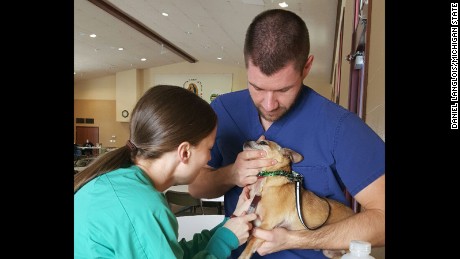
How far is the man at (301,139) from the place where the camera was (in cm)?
104

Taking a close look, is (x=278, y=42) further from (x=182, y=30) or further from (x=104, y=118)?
(x=104, y=118)

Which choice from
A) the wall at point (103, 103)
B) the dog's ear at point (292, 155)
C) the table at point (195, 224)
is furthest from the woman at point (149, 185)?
the wall at point (103, 103)

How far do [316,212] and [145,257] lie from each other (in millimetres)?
557

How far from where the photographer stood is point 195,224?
2.27 m

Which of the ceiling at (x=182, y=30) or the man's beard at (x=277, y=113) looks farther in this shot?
the ceiling at (x=182, y=30)

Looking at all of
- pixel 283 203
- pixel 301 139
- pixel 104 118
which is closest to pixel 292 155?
pixel 301 139

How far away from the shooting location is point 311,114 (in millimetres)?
1198

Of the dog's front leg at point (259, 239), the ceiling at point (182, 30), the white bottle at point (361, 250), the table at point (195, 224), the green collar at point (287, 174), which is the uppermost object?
the ceiling at point (182, 30)

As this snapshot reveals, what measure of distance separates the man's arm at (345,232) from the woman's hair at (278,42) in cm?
44

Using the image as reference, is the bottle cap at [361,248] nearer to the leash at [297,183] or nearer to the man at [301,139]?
the man at [301,139]

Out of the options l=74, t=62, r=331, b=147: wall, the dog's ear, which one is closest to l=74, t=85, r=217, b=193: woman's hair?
the dog's ear

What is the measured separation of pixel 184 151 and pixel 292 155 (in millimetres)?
362
